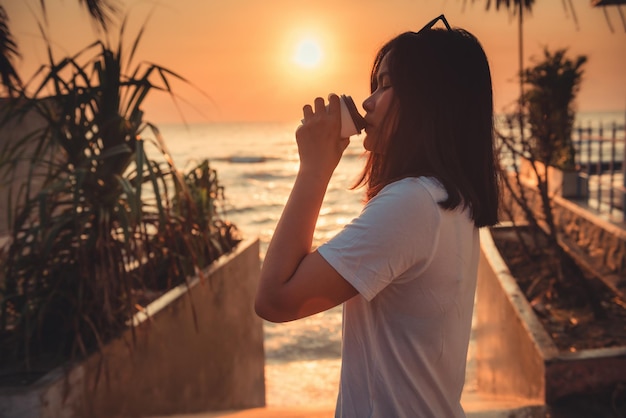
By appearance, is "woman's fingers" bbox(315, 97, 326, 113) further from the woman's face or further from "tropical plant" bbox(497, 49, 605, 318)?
"tropical plant" bbox(497, 49, 605, 318)

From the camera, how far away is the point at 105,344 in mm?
3100

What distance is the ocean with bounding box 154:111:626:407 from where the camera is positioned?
6828 millimetres

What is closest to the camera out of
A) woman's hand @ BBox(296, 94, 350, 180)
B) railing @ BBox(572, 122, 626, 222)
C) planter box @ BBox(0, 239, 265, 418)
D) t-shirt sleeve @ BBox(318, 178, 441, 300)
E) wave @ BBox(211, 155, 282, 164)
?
t-shirt sleeve @ BBox(318, 178, 441, 300)

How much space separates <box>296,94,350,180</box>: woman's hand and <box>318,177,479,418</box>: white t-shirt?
0.12m

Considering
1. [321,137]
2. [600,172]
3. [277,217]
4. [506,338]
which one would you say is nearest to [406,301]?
[321,137]

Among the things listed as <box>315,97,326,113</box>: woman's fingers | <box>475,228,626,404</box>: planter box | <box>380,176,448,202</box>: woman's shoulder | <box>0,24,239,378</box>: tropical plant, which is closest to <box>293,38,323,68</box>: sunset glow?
<box>0,24,239,378</box>: tropical plant

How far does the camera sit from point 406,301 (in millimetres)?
986

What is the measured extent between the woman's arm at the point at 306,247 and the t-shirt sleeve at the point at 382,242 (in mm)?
27

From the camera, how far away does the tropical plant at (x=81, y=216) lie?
117 inches

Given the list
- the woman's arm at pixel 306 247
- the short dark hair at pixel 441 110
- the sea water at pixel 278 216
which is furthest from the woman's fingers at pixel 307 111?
the sea water at pixel 278 216

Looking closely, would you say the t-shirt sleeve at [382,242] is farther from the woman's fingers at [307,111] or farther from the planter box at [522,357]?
the planter box at [522,357]

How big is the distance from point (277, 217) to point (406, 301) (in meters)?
19.4

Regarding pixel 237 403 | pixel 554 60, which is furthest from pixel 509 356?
pixel 554 60

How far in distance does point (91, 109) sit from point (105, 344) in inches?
47.3
